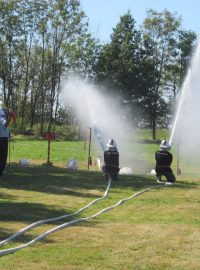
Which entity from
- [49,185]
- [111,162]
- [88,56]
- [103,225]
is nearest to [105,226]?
[103,225]

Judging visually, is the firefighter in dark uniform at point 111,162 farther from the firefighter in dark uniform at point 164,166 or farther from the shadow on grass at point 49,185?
the firefighter in dark uniform at point 164,166

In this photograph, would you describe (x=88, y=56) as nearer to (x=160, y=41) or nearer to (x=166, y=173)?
(x=160, y=41)

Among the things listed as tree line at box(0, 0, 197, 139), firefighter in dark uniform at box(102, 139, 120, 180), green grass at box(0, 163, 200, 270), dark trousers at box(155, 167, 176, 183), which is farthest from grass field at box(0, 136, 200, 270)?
tree line at box(0, 0, 197, 139)

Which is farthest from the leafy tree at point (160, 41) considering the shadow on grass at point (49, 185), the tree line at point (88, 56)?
the shadow on grass at point (49, 185)

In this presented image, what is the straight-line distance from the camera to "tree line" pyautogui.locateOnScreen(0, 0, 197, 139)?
5475 centimetres

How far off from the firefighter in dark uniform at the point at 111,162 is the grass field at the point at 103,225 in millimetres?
514

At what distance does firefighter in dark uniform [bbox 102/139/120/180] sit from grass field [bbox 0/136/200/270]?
0.51m

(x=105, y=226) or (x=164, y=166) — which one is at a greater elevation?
(x=164, y=166)

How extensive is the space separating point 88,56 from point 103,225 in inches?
1982

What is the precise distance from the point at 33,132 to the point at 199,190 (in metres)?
40.2

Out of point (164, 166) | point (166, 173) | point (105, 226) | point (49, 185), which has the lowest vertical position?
point (105, 226)

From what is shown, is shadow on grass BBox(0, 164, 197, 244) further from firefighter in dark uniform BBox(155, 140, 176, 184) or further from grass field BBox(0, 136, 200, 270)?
firefighter in dark uniform BBox(155, 140, 176, 184)

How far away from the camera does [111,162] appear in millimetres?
15953

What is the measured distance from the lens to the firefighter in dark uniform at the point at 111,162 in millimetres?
15688
